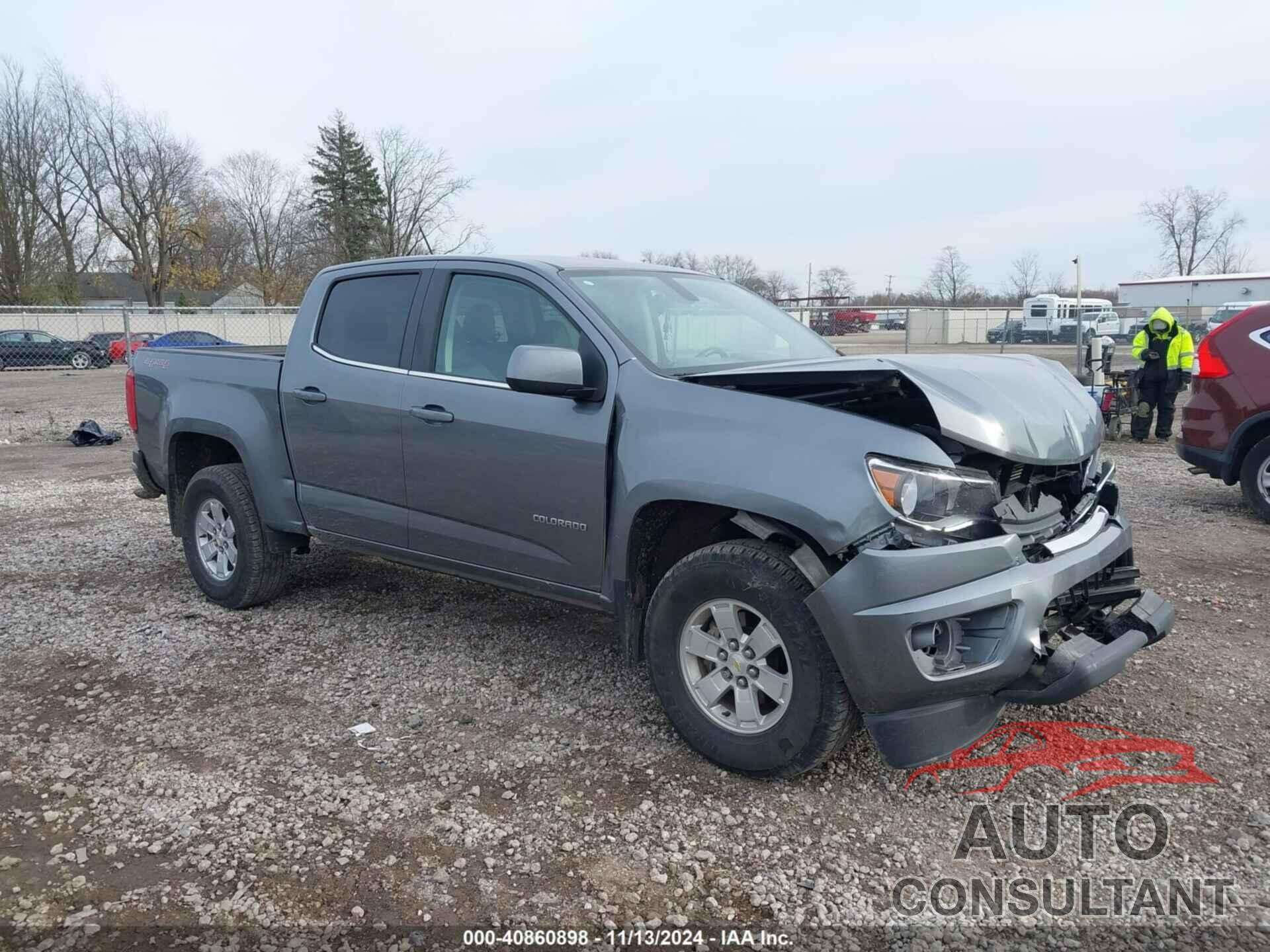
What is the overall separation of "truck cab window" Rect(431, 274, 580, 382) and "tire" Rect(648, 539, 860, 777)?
1.17 metres

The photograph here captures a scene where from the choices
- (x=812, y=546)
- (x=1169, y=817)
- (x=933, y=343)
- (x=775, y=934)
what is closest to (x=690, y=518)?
(x=812, y=546)

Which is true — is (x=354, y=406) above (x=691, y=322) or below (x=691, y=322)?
below

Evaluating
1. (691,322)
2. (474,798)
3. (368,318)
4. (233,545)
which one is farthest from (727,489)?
(233,545)

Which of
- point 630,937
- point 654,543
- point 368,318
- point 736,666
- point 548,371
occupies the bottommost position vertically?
point 630,937

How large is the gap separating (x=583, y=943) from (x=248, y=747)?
1782 millimetres

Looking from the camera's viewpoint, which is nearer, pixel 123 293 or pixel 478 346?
pixel 478 346

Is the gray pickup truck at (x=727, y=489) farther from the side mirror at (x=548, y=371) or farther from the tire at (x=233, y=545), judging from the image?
the tire at (x=233, y=545)

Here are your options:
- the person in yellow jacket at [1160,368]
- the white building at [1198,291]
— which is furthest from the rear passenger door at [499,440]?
the white building at [1198,291]

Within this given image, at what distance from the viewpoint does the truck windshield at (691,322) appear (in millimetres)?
3889

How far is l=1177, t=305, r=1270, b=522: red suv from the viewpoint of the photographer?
717cm

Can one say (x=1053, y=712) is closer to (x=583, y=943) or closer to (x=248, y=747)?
(x=583, y=943)

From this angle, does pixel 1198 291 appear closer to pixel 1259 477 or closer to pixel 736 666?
pixel 1259 477

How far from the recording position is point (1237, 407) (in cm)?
722

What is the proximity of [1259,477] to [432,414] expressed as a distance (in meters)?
6.36
